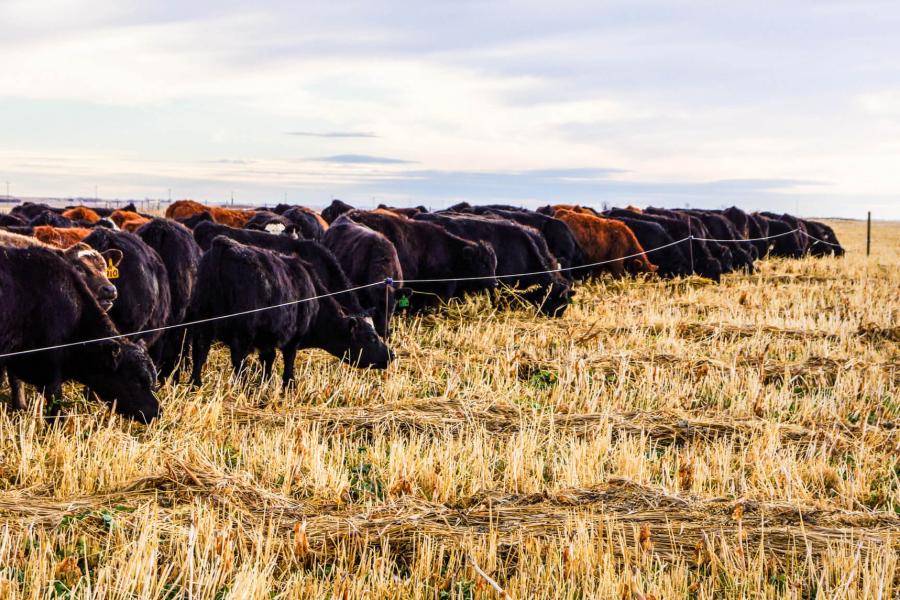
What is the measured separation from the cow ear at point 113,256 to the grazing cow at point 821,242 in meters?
29.7

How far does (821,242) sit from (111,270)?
31404mm

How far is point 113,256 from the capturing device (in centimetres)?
868

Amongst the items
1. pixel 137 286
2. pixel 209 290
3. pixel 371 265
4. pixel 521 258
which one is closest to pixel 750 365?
pixel 371 265

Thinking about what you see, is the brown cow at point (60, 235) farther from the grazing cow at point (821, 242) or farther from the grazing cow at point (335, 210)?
the grazing cow at point (821, 242)

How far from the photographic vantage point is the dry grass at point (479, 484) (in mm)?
4484

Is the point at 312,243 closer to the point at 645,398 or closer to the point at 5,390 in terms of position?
the point at 5,390

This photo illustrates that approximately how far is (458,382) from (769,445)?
3350mm

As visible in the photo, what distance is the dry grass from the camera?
177 inches

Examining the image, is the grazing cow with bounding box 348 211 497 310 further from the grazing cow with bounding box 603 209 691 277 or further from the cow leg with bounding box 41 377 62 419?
the cow leg with bounding box 41 377 62 419

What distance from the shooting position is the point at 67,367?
24.4 feet

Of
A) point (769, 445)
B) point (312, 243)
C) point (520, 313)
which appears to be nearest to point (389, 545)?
point (769, 445)

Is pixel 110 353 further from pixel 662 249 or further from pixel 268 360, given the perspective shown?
pixel 662 249

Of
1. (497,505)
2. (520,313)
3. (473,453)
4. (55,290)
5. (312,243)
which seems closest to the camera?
(497,505)

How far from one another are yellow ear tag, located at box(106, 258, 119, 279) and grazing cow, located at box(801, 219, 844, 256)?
29.8 meters
